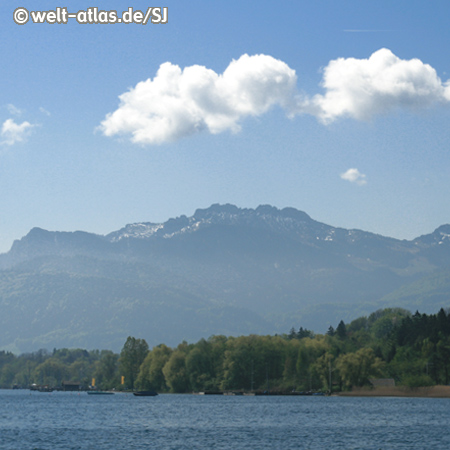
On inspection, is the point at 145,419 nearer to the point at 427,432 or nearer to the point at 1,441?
the point at 1,441

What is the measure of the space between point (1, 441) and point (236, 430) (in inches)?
1349

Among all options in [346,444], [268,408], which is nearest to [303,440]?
[346,444]

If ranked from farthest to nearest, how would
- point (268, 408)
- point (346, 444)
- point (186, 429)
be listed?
1. point (268, 408)
2. point (186, 429)
3. point (346, 444)

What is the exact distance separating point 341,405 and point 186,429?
69.7 metres

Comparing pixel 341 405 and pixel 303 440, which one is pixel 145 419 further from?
pixel 341 405

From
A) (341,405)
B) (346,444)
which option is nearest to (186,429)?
(346,444)

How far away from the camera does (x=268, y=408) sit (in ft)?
556

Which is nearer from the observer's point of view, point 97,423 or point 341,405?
point 97,423

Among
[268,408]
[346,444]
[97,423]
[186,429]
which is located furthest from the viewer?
[268,408]

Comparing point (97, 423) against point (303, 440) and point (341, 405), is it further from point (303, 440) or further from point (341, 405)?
point (341, 405)

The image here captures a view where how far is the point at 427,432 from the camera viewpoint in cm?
10688

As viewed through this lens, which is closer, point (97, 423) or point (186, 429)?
point (186, 429)

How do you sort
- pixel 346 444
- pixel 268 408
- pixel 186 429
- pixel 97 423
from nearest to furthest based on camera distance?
pixel 346 444 → pixel 186 429 → pixel 97 423 → pixel 268 408

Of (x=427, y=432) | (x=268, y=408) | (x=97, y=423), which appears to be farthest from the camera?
(x=268, y=408)
